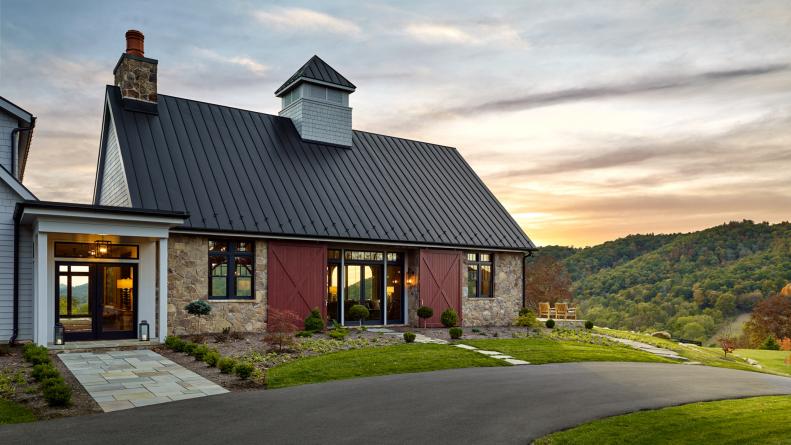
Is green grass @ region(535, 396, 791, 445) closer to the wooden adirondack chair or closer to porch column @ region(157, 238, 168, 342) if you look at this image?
porch column @ region(157, 238, 168, 342)

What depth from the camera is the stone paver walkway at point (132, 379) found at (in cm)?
921

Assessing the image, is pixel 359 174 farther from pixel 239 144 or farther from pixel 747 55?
pixel 747 55

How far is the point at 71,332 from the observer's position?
602 inches

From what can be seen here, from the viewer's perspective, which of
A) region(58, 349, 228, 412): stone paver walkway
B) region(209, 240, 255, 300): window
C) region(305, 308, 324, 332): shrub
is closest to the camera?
region(58, 349, 228, 412): stone paver walkway

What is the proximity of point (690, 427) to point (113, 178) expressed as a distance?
58.0ft

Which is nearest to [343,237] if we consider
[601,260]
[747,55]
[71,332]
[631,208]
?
[71,332]

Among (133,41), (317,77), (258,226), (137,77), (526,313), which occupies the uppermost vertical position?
(133,41)

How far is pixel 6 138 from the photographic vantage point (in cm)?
1670

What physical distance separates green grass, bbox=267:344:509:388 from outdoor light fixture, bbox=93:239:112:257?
6466 millimetres

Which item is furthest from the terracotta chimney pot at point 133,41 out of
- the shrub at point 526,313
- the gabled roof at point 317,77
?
the shrub at point 526,313

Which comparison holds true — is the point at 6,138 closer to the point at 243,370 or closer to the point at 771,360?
the point at 243,370

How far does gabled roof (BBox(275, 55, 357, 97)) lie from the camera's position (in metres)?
23.0

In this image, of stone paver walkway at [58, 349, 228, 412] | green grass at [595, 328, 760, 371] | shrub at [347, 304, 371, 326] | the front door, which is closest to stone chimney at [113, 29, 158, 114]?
the front door

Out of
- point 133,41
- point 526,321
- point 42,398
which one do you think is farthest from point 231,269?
point 526,321
